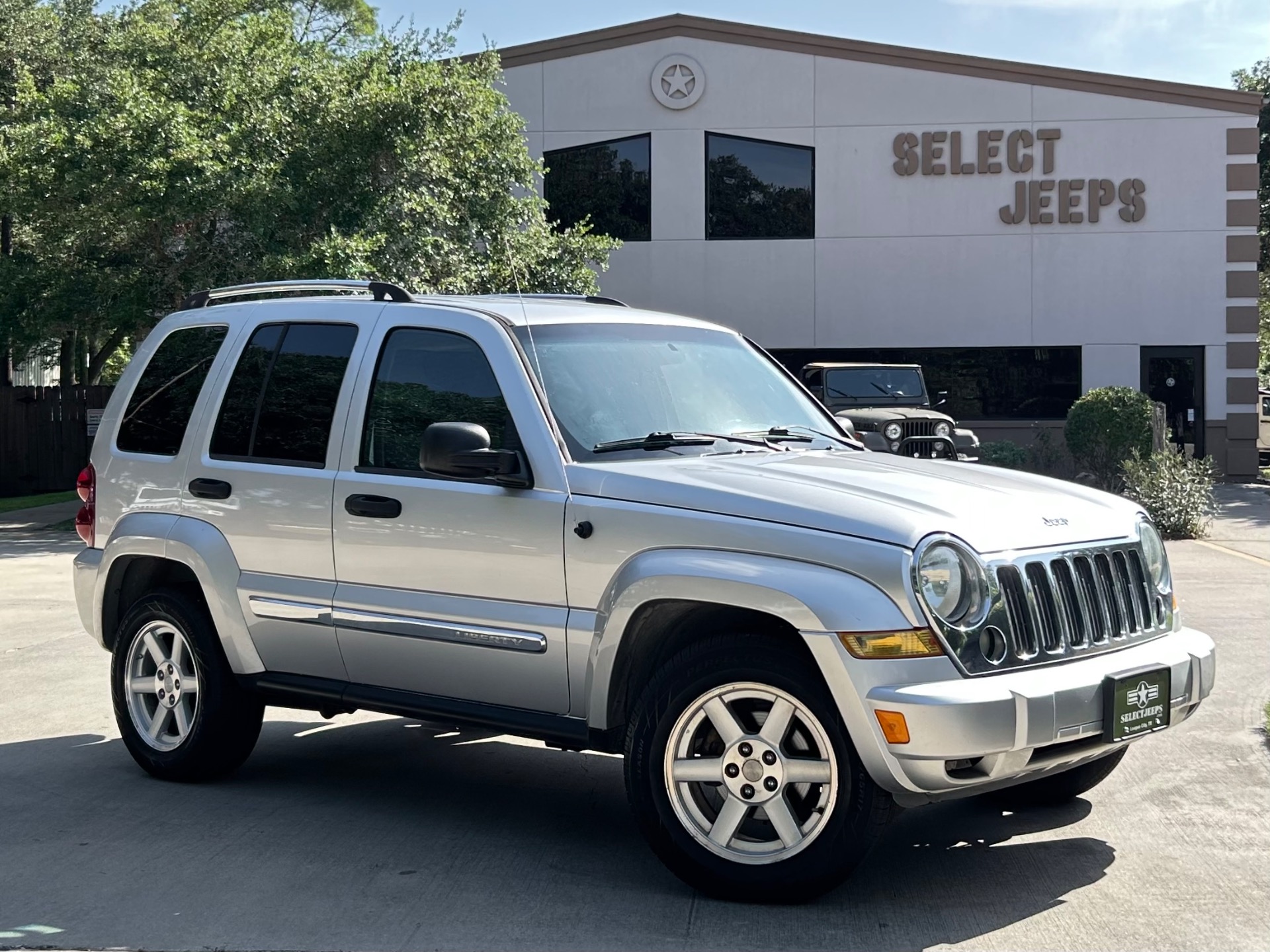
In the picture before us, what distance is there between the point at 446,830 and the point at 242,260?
47.3ft

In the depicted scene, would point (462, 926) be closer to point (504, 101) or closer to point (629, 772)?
point (629, 772)

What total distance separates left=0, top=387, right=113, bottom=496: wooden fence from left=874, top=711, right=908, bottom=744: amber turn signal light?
23.5 m

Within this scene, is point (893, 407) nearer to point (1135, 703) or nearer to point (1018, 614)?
point (1135, 703)

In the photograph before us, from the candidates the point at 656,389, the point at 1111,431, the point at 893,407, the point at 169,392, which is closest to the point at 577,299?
the point at 656,389

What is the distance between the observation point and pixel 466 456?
502 cm

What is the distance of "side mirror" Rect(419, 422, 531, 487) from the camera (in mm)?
5000

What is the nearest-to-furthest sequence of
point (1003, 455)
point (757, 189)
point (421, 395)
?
1. point (421, 395)
2. point (1003, 455)
3. point (757, 189)

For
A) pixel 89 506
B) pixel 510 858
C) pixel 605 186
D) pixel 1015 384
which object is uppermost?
pixel 605 186

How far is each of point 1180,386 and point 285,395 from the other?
959 inches

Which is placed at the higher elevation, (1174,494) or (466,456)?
(466,456)

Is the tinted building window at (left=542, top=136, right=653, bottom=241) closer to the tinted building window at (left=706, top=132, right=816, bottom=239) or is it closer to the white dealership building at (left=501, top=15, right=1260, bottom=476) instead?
the white dealership building at (left=501, top=15, right=1260, bottom=476)

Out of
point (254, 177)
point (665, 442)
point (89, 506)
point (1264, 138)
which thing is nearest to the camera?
point (665, 442)

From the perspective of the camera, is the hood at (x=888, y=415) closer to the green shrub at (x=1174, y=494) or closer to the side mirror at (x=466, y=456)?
the green shrub at (x=1174, y=494)

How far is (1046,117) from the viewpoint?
26984 millimetres
